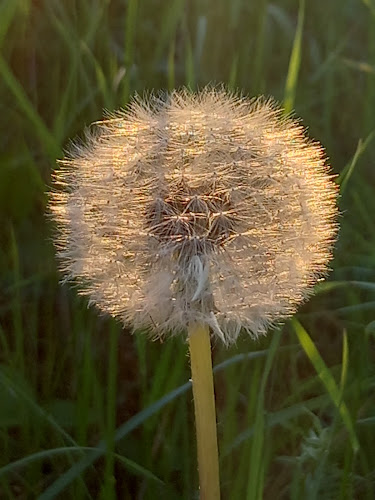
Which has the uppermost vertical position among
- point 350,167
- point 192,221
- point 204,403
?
point 350,167

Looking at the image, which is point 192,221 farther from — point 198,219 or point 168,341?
point 168,341

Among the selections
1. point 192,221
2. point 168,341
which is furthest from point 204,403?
point 168,341

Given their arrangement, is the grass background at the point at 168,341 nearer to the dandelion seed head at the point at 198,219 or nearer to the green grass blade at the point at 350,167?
the green grass blade at the point at 350,167

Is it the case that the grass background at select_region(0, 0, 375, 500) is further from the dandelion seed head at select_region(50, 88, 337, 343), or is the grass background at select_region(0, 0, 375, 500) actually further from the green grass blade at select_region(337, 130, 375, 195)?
the dandelion seed head at select_region(50, 88, 337, 343)

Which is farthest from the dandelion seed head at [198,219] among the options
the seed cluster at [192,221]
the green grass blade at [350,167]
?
the green grass blade at [350,167]

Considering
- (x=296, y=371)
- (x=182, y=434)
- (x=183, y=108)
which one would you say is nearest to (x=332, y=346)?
(x=296, y=371)

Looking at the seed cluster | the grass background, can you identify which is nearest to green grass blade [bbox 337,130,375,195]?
the grass background
